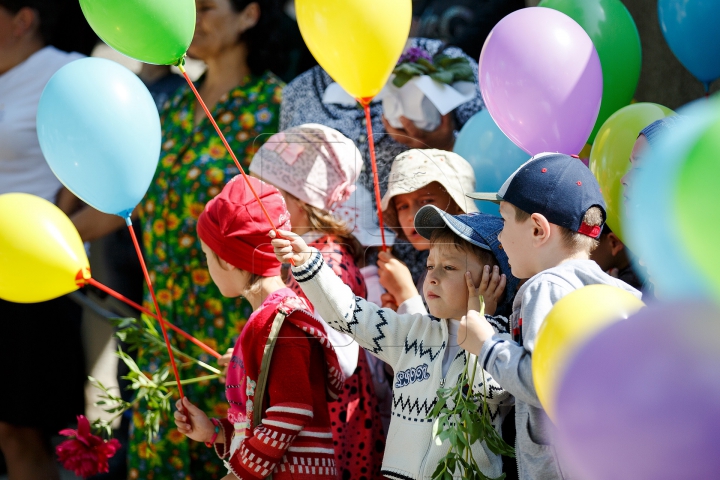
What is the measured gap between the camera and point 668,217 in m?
1.13

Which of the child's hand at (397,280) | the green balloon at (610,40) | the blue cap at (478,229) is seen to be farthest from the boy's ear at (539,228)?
the green balloon at (610,40)

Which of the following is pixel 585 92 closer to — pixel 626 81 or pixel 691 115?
pixel 626 81

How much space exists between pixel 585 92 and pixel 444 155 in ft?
1.52

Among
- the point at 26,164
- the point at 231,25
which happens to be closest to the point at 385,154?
the point at 231,25

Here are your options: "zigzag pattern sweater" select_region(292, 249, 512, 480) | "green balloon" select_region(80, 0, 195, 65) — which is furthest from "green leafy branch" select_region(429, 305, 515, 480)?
"green balloon" select_region(80, 0, 195, 65)

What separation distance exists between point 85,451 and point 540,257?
4.79 ft

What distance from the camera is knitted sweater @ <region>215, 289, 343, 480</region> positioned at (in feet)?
7.39

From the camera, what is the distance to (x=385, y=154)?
2943 mm

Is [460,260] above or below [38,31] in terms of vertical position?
above

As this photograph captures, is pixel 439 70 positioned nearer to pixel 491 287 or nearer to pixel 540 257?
pixel 491 287

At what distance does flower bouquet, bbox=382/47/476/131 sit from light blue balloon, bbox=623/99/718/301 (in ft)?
6.13

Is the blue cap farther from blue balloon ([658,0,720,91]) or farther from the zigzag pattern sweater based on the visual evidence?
blue balloon ([658,0,720,91])

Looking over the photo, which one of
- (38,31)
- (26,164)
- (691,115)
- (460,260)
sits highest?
(691,115)

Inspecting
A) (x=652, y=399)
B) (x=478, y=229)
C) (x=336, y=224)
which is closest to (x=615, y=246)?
(x=478, y=229)
